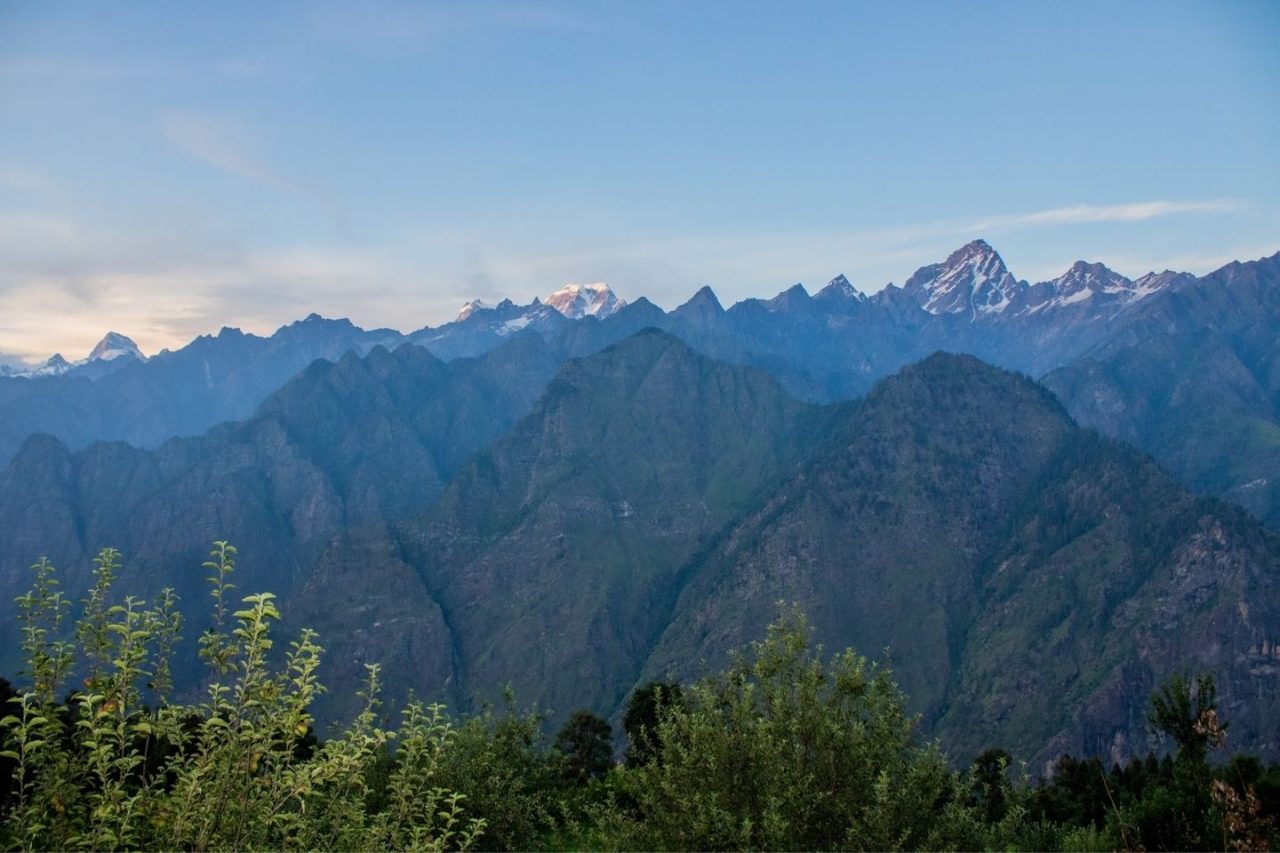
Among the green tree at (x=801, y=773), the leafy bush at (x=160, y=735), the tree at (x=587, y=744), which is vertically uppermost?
the leafy bush at (x=160, y=735)

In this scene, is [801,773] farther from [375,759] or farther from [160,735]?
[160,735]

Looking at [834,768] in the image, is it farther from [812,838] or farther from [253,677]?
[253,677]

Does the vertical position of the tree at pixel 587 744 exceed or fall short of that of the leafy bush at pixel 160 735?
it falls short

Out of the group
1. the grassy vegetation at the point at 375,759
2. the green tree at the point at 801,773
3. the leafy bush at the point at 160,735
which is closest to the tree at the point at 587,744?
the grassy vegetation at the point at 375,759

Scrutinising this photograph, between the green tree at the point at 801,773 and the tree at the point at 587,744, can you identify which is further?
the tree at the point at 587,744

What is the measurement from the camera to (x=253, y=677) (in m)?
15.3

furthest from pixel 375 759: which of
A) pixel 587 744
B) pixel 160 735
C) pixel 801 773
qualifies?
pixel 587 744

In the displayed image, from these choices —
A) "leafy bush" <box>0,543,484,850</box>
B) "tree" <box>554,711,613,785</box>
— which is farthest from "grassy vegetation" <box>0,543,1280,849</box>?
"tree" <box>554,711,613,785</box>

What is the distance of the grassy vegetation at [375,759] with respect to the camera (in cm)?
1490

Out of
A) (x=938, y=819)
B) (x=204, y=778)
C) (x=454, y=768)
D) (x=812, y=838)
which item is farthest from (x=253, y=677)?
(x=454, y=768)

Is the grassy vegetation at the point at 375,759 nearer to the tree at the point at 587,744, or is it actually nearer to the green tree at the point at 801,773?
the green tree at the point at 801,773

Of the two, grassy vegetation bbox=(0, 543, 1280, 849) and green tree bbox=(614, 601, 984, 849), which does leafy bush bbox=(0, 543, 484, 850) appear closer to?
grassy vegetation bbox=(0, 543, 1280, 849)

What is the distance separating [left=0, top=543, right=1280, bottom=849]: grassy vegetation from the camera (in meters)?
14.9

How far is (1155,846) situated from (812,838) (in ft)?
92.9
